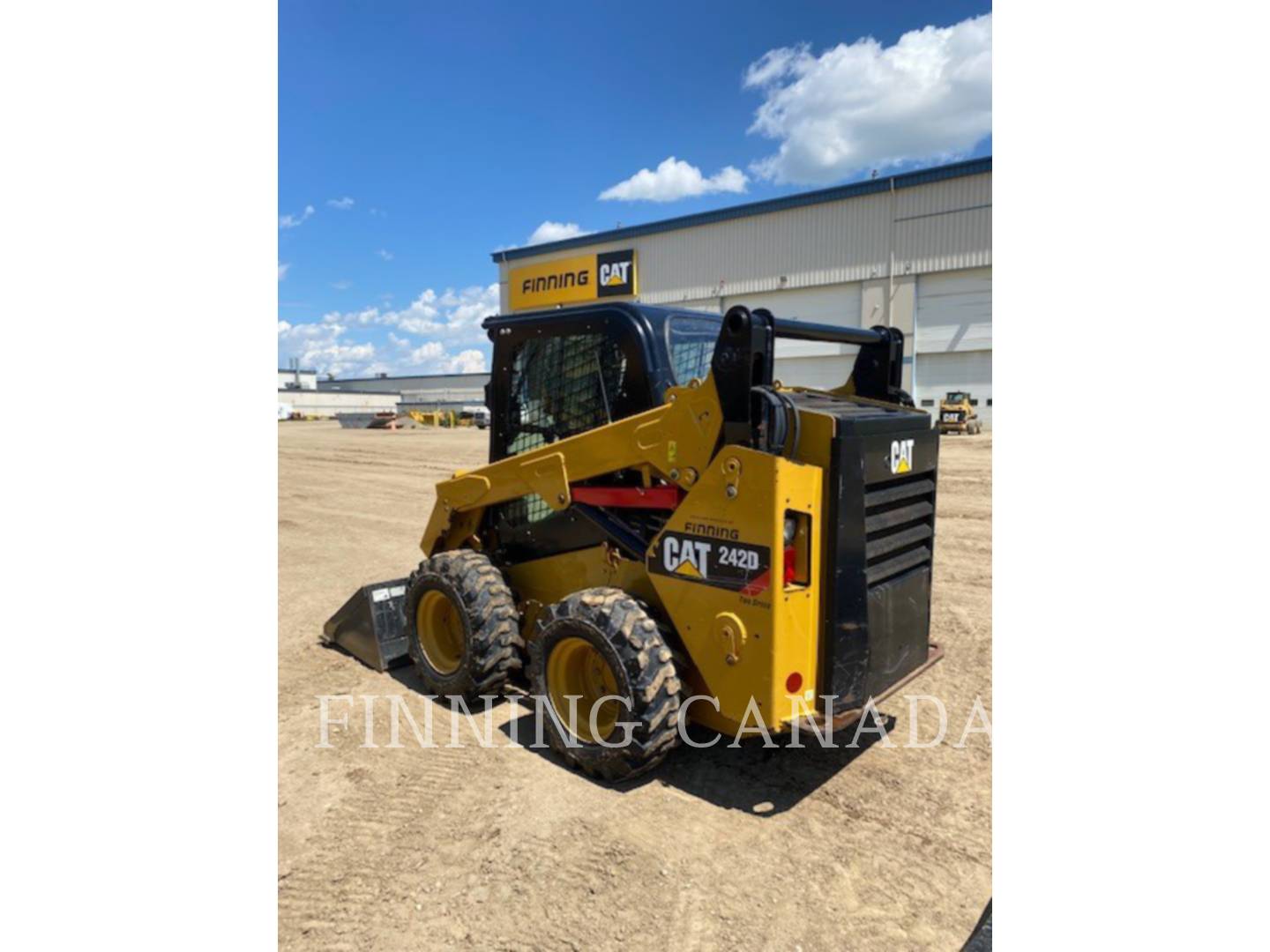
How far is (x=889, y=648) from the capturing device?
3.76 metres

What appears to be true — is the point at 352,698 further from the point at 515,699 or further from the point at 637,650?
the point at 637,650

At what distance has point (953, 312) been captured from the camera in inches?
1093

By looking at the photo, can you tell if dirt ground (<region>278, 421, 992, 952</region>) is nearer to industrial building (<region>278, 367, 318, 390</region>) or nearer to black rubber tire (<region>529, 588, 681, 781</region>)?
black rubber tire (<region>529, 588, 681, 781</region>)

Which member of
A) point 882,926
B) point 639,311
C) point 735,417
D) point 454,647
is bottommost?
point 882,926

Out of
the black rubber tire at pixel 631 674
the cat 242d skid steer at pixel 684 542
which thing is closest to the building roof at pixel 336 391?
the cat 242d skid steer at pixel 684 542

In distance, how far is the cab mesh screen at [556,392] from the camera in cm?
446

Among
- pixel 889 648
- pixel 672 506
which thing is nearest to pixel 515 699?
pixel 672 506

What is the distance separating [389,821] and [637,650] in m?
1.32

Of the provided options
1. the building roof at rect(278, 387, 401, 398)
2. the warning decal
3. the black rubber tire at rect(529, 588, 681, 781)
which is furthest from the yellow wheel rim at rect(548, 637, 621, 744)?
the building roof at rect(278, 387, 401, 398)

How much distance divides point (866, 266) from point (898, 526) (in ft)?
89.6

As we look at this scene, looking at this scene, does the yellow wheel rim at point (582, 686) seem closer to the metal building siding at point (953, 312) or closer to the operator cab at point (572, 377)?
the operator cab at point (572, 377)

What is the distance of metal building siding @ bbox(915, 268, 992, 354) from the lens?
89.5ft

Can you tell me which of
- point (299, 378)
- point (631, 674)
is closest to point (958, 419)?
point (631, 674)

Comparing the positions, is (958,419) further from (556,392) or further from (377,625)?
(377,625)
